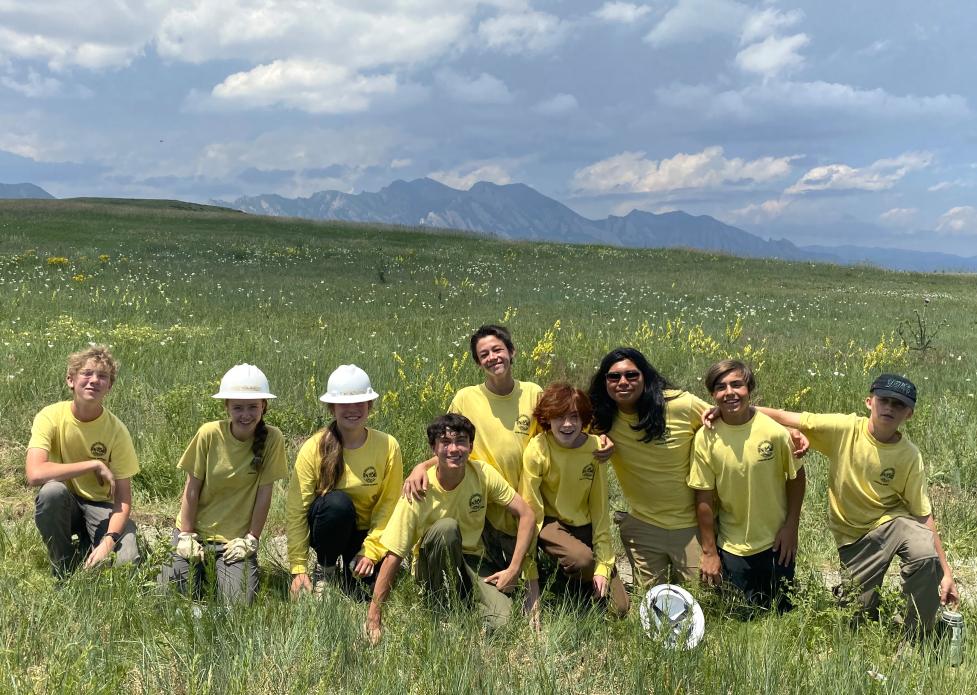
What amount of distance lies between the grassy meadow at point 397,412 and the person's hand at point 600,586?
0.88 ft

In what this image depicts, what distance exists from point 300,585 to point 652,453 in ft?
7.13

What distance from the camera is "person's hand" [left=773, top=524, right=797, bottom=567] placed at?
4066 mm

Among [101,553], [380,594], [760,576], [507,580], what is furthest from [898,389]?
[101,553]

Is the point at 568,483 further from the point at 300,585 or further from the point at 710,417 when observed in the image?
the point at 300,585

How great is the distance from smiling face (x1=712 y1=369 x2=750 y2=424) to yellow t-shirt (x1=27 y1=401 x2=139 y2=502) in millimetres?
3559

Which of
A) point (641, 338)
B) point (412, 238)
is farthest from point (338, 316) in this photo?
point (412, 238)

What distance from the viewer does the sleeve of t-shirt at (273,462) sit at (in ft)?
13.9

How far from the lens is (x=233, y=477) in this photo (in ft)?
13.7

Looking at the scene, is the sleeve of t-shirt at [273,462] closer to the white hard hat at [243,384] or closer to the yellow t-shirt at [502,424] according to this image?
the white hard hat at [243,384]

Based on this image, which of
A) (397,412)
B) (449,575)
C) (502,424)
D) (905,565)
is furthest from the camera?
(397,412)

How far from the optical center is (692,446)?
430cm

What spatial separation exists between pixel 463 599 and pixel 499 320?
388 inches

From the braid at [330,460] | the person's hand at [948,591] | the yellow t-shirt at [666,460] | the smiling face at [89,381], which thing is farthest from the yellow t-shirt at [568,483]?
the smiling face at [89,381]

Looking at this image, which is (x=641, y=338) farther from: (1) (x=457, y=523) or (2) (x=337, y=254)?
(2) (x=337, y=254)
